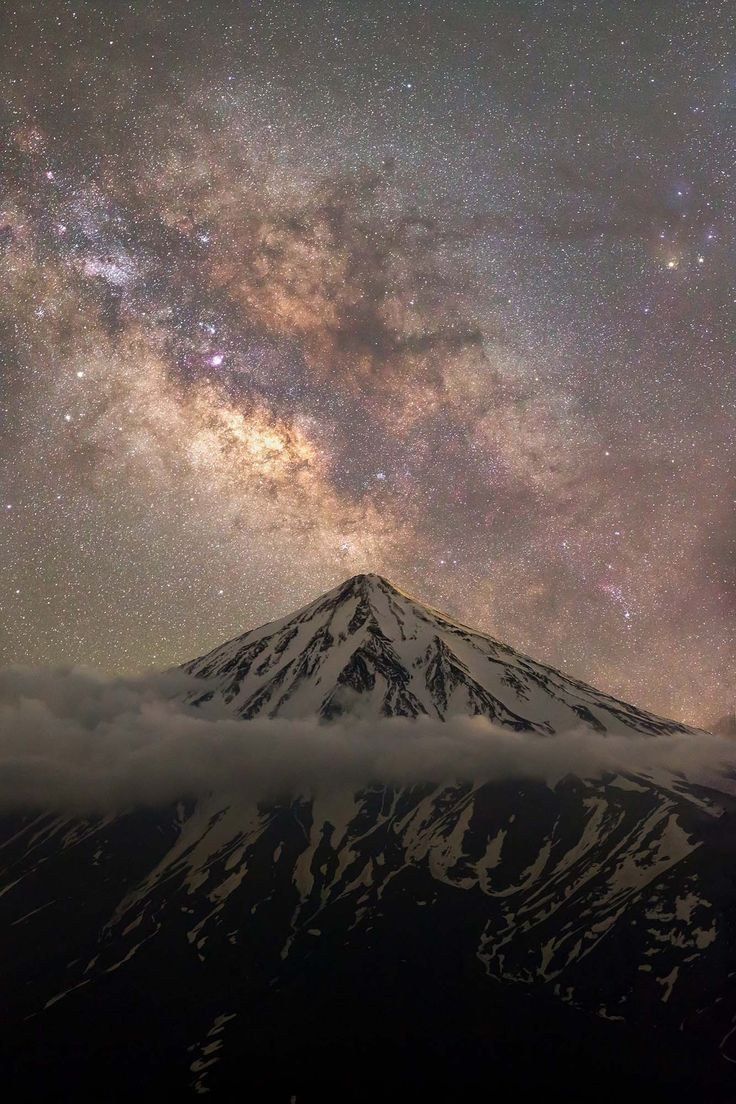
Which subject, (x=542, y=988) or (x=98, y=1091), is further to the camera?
(x=542, y=988)

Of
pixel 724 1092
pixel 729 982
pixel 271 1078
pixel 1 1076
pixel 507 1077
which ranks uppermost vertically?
pixel 729 982

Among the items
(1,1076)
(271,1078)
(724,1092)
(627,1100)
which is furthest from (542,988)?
(1,1076)

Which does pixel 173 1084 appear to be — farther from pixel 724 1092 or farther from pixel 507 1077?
pixel 724 1092

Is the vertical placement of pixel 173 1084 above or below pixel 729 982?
below

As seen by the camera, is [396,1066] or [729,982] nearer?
[396,1066]

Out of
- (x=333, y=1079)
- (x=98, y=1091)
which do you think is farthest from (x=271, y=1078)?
(x=98, y=1091)

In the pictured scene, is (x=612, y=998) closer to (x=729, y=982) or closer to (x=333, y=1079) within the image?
(x=729, y=982)

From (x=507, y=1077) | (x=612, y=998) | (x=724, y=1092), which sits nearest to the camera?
(x=724, y=1092)

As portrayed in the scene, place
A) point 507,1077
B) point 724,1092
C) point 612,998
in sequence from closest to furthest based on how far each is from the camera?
point 724,1092
point 507,1077
point 612,998

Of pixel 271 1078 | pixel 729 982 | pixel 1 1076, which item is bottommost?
pixel 1 1076
